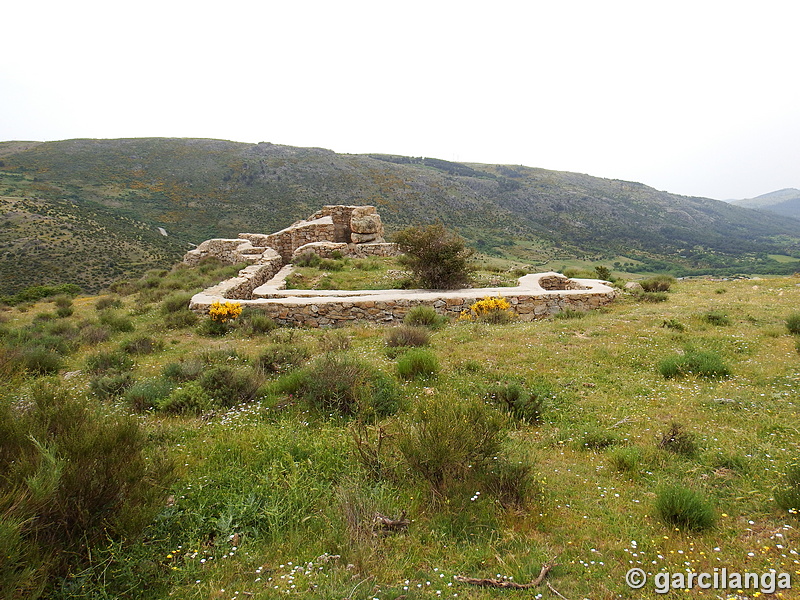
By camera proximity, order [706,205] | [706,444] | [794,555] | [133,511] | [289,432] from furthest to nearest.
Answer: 1. [706,205]
2. [289,432]
3. [706,444]
4. [133,511]
5. [794,555]

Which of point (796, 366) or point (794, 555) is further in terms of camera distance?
point (796, 366)

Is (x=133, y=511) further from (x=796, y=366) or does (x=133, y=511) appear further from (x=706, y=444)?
(x=796, y=366)

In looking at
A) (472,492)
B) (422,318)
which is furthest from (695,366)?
(422,318)

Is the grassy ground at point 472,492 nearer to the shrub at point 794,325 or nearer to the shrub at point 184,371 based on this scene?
the shrub at point 184,371

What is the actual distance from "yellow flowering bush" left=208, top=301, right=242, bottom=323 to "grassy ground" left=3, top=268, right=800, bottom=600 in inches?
124

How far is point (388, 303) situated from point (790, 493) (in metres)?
8.24

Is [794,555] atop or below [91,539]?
atop

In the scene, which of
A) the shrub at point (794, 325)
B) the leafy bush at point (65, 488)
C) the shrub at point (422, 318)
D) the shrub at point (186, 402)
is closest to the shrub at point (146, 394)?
the shrub at point (186, 402)

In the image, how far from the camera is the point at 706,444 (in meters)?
3.89

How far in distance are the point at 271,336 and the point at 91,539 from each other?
6057mm

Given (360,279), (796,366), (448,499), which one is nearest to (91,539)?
(448,499)

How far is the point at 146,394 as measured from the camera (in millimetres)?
5121

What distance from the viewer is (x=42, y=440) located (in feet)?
9.07

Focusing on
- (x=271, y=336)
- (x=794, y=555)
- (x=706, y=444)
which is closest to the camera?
(x=794, y=555)
